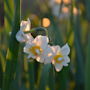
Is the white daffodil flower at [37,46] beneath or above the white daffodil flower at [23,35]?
beneath

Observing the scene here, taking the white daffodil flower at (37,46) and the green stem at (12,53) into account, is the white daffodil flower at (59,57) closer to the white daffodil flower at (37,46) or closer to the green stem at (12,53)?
the white daffodil flower at (37,46)

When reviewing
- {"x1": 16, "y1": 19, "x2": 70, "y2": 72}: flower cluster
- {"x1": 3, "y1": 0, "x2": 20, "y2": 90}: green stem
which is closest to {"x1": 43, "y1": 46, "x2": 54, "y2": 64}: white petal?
{"x1": 16, "y1": 19, "x2": 70, "y2": 72}: flower cluster

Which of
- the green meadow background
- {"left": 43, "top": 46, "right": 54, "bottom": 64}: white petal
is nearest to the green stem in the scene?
the green meadow background

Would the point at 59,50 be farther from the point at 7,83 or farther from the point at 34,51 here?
the point at 7,83

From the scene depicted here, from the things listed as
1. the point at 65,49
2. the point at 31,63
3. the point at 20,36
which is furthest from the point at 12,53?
the point at 31,63

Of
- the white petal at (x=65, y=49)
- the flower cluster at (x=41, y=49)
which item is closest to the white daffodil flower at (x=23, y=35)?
the flower cluster at (x=41, y=49)

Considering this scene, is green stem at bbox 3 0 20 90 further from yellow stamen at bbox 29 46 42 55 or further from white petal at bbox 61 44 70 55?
white petal at bbox 61 44 70 55

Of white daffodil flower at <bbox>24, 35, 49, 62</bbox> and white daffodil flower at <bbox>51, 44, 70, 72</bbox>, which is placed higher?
white daffodil flower at <bbox>24, 35, 49, 62</bbox>
